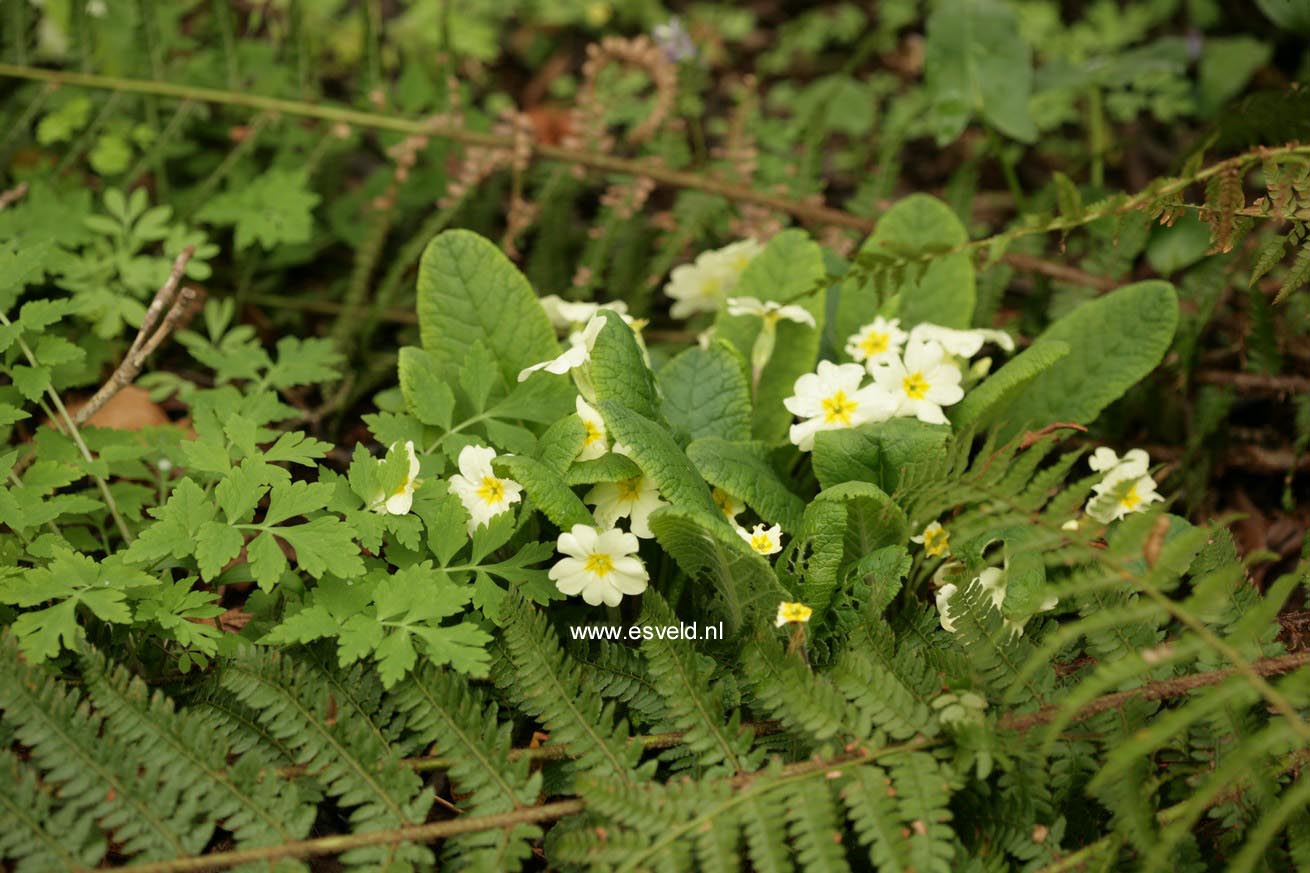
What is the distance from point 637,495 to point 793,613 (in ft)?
1.29

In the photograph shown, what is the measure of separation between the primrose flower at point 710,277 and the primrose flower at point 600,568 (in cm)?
97

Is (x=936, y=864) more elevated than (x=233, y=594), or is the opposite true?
(x=936, y=864)

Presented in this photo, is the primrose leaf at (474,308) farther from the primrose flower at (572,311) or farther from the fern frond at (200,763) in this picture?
the fern frond at (200,763)

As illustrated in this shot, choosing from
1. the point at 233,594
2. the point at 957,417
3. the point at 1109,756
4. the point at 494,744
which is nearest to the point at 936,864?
the point at 1109,756

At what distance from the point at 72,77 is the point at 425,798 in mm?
2492

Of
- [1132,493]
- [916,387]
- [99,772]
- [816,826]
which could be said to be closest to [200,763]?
[99,772]

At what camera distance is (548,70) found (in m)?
4.57

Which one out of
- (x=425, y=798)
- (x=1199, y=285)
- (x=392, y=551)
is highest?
(x=1199, y=285)

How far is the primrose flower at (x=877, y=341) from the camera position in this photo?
2.31 meters

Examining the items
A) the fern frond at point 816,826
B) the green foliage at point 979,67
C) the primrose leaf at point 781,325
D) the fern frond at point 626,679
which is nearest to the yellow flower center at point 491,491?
the fern frond at point 626,679

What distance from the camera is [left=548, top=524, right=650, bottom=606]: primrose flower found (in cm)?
190

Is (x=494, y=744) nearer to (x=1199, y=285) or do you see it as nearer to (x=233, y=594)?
(x=233, y=594)

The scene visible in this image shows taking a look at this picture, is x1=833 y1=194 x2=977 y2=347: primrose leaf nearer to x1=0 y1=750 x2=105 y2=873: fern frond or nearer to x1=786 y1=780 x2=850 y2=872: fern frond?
x1=786 y1=780 x2=850 y2=872: fern frond

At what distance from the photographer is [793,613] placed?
189cm
